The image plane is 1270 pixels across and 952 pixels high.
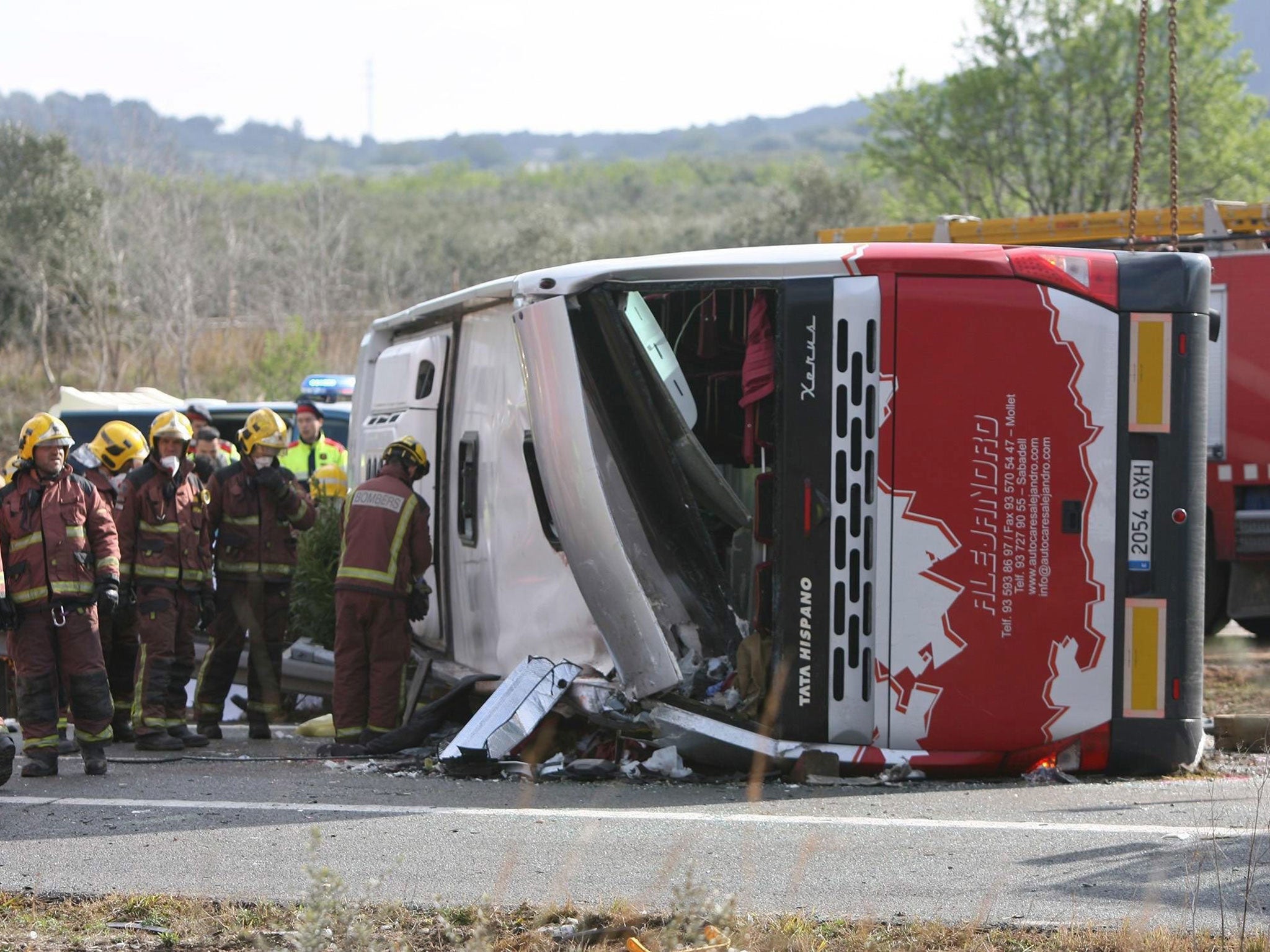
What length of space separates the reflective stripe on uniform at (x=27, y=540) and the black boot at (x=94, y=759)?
38.4 inches

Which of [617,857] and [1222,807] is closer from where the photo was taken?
[617,857]

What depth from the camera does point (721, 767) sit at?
638 centimetres

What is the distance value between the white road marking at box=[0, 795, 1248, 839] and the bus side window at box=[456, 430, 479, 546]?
89.3 inches

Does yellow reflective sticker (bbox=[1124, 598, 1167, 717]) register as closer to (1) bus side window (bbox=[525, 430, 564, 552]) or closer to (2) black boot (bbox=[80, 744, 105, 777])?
(1) bus side window (bbox=[525, 430, 564, 552])

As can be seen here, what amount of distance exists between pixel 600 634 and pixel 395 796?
3.58 feet

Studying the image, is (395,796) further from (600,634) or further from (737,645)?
(737,645)

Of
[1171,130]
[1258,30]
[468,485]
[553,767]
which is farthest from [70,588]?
[1258,30]

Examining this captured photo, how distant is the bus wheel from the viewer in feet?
36.9

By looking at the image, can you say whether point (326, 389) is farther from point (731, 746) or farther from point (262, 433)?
point (731, 746)

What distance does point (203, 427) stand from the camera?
408 inches

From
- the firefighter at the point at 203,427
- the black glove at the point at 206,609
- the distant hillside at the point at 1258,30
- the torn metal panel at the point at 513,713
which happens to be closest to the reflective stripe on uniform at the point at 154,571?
the black glove at the point at 206,609

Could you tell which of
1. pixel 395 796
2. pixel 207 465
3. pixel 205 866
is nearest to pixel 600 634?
pixel 395 796

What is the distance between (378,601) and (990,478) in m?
3.24

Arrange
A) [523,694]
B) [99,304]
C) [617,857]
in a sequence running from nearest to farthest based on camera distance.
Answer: [617,857] → [523,694] → [99,304]
